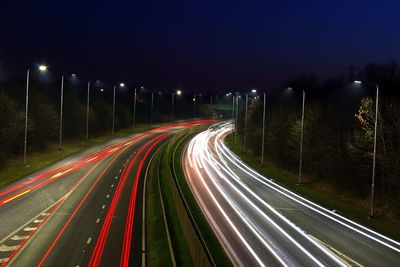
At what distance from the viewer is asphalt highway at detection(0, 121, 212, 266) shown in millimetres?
24766

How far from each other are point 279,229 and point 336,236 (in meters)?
3.66

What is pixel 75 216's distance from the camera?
33.8 metres

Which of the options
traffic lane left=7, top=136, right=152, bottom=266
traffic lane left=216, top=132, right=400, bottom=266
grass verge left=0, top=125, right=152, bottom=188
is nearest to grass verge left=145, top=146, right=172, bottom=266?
traffic lane left=7, top=136, right=152, bottom=266

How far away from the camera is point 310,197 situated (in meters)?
43.2

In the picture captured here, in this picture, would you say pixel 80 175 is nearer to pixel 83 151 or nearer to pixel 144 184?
pixel 144 184

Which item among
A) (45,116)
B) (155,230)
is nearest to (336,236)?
(155,230)

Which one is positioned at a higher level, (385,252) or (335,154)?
(335,154)

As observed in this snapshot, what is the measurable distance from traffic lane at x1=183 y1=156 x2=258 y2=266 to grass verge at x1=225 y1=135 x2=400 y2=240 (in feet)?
31.4

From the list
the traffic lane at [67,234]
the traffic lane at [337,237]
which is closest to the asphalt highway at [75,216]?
the traffic lane at [67,234]

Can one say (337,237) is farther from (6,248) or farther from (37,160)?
(37,160)

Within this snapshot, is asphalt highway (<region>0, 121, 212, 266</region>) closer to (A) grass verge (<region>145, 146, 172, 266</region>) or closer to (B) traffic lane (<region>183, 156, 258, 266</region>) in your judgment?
(A) grass verge (<region>145, 146, 172, 266</region>)

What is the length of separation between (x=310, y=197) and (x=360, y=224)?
1056 centimetres

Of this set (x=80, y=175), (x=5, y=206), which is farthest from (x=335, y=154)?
(x=5, y=206)

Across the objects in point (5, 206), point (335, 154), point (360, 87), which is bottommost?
point (5, 206)
